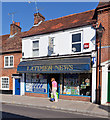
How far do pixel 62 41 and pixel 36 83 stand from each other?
16.2 feet

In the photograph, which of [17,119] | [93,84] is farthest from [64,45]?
[17,119]

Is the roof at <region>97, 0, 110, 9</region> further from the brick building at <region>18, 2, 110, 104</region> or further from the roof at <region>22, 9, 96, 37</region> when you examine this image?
the roof at <region>22, 9, 96, 37</region>

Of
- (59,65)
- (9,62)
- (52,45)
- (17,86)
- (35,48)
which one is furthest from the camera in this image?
(9,62)

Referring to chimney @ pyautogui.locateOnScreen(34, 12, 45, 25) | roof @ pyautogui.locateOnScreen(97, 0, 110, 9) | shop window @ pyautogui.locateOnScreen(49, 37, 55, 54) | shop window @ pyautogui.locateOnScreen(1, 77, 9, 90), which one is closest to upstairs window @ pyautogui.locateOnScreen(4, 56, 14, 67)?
shop window @ pyautogui.locateOnScreen(1, 77, 9, 90)

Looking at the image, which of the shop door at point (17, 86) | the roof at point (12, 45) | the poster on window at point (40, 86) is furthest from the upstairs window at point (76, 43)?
the shop door at point (17, 86)

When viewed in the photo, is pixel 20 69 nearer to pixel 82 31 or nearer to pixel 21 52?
pixel 21 52

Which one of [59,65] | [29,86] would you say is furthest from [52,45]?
[29,86]

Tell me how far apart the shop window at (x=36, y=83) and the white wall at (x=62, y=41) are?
2.18m

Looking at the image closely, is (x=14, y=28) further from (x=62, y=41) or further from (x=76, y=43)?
(x=76, y=43)

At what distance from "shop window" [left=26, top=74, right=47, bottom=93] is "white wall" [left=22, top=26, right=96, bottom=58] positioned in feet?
7.17

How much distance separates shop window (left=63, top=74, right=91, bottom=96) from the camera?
10453 mm

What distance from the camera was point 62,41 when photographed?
11633 millimetres

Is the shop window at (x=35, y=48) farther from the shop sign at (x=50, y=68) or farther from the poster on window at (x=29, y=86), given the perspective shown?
the poster on window at (x=29, y=86)

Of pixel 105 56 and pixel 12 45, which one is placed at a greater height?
pixel 12 45
